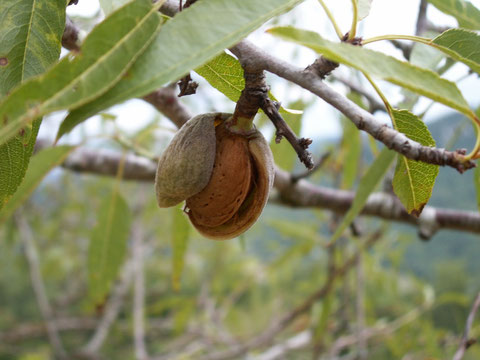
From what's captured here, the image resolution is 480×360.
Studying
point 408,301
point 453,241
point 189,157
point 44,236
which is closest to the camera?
point 189,157

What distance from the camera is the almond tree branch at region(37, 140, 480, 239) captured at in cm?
109

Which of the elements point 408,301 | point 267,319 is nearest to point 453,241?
point 408,301

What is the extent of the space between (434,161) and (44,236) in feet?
13.1

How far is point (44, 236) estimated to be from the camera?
150 inches

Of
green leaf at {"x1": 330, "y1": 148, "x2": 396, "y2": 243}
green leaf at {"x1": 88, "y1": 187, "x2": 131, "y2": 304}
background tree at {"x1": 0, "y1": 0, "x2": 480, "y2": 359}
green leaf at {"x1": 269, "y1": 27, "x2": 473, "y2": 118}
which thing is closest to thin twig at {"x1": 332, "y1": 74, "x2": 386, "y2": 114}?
background tree at {"x1": 0, "y1": 0, "x2": 480, "y2": 359}

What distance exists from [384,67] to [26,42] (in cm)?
34

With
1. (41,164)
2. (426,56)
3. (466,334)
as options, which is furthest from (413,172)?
(41,164)

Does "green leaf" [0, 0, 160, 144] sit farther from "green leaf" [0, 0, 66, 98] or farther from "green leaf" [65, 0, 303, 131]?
"green leaf" [0, 0, 66, 98]

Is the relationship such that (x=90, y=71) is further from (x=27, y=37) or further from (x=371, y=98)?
(x=371, y=98)

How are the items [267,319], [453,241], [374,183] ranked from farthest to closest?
[453,241], [267,319], [374,183]

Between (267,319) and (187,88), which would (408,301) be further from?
(187,88)

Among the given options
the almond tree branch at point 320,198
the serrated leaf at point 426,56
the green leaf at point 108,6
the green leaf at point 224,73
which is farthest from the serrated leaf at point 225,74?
the almond tree branch at point 320,198

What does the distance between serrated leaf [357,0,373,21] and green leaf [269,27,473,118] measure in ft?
0.45

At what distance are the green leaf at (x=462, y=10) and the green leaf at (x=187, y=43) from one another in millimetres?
350
